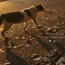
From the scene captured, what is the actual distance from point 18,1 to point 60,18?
636 cm

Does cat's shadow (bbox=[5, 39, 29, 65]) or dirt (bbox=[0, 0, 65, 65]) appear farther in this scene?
dirt (bbox=[0, 0, 65, 65])

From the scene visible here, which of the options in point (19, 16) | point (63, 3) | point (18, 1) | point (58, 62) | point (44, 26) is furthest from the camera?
point (18, 1)

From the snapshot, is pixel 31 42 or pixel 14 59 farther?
pixel 31 42

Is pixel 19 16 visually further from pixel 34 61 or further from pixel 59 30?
pixel 34 61

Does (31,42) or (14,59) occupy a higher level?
(31,42)

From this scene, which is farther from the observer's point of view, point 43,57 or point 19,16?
point 19,16

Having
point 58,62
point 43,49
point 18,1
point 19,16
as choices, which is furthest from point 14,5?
point 58,62

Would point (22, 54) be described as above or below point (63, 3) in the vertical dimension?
below

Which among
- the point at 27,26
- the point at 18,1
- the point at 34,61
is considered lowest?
the point at 34,61

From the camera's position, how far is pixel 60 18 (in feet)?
35.1

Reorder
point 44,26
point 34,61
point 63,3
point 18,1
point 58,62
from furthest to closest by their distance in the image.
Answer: point 18,1 < point 63,3 < point 44,26 < point 34,61 < point 58,62

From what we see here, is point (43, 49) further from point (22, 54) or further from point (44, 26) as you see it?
point (44, 26)

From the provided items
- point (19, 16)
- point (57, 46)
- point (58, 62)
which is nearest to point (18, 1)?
point (19, 16)

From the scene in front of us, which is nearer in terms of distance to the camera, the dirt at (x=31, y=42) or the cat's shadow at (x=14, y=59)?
the cat's shadow at (x=14, y=59)
